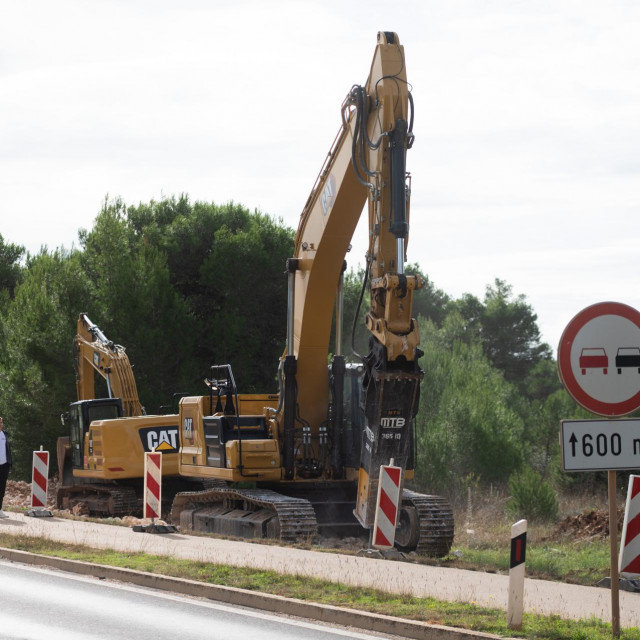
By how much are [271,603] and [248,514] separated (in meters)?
8.16

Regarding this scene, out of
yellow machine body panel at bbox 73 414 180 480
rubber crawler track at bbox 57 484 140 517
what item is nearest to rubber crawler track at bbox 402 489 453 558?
yellow machine body panel at bbox 73 414 180 480

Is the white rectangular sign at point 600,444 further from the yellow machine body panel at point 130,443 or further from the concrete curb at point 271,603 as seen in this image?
the yellow machine body panel at point 130,443

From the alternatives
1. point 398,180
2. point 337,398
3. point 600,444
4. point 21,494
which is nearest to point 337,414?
point 337,398

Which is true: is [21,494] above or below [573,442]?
below

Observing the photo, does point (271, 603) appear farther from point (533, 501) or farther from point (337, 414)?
point (533, 501)

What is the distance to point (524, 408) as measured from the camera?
53.2 metres

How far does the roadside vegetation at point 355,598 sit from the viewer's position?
870 centimetres

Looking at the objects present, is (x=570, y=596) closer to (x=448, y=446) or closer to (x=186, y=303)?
(x=448, y=446)

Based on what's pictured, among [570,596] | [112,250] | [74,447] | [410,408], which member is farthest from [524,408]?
[570,596]

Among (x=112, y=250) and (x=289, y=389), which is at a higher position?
(x=112, y=250)

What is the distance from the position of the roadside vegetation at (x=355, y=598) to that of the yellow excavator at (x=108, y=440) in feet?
34.5

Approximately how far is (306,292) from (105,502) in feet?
32.7

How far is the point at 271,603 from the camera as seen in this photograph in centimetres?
1066

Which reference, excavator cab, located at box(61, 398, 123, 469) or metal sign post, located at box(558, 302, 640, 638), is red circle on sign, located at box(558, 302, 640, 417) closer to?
metal sign post, located at box(558, 302, 640, 638)
